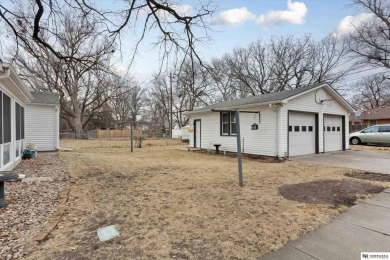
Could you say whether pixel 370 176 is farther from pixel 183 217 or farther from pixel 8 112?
pixel 8 112

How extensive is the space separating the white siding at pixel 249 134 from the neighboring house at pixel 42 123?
8374 millimetres

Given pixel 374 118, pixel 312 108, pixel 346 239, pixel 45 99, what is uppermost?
pixel 45 99

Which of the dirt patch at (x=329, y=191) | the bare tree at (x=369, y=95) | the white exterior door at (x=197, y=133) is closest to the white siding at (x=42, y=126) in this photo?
the white exterior door at (x=197, y=133)

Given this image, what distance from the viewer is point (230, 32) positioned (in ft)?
20.4

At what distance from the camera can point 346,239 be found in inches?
120

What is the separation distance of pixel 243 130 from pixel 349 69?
2127 centimetres

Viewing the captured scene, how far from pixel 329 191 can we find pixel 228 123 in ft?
27.4


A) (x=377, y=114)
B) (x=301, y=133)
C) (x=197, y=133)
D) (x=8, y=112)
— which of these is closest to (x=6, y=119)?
(x=8, y=112)

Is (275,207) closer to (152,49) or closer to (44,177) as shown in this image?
(152,49)

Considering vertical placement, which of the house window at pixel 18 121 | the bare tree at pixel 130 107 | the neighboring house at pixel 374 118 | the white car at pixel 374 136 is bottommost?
the white car at pixel 374 136

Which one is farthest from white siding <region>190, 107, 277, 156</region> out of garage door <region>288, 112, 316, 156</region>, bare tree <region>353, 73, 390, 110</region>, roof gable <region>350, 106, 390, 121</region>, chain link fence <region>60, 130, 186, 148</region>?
bare tree <region>353, 73, 390, 110</region>

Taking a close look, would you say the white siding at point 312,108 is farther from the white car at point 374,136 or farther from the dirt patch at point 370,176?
the white car at point 374,136

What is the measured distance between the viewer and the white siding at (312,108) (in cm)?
1077

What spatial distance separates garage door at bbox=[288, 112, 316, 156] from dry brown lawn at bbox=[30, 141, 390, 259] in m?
4.96
